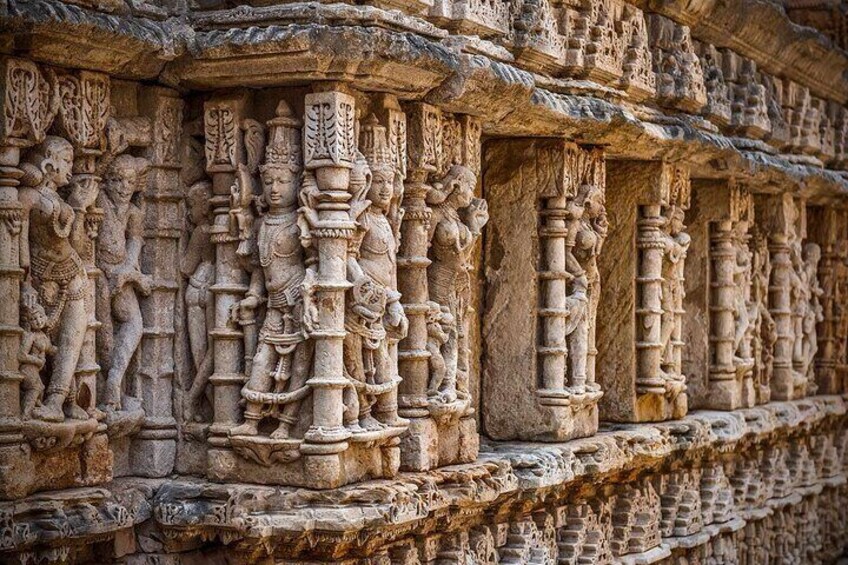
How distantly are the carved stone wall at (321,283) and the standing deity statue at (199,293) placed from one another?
0.04 ft

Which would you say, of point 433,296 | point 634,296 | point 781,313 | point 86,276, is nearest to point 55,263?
point 86,276

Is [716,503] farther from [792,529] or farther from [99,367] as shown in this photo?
[99,367]

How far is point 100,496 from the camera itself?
26.6ft

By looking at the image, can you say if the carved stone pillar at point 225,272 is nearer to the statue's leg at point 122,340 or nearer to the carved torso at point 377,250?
the statue's leg at point 122,340

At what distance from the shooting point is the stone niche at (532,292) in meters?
11.0

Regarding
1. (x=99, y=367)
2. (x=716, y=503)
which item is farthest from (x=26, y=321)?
(x=716, y=503)

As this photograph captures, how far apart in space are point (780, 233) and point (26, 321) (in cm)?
918

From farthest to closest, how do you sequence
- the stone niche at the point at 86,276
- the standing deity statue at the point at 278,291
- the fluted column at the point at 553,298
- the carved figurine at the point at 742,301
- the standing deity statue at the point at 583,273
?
the carved figurine at the point at 742,301
the standing deity statue at the point at 583,273
the fluted column at the point at 553,298
the standing deity statue at the point at 278,291
the stone niche at the point at 86,276

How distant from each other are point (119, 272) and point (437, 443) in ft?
6.58

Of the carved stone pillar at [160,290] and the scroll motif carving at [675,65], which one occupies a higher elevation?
the scroll motif carving at [675,65]

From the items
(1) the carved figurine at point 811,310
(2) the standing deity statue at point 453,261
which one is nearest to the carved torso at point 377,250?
(2) the standing deity statue at point 453,261

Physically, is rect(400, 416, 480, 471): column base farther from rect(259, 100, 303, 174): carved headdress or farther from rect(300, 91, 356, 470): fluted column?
rect(259, 100, 303, 174): carved headdress

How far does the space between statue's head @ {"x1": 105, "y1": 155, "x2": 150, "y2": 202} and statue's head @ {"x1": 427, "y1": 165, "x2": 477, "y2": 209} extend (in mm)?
1754

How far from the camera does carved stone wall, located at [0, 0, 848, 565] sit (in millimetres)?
7945
